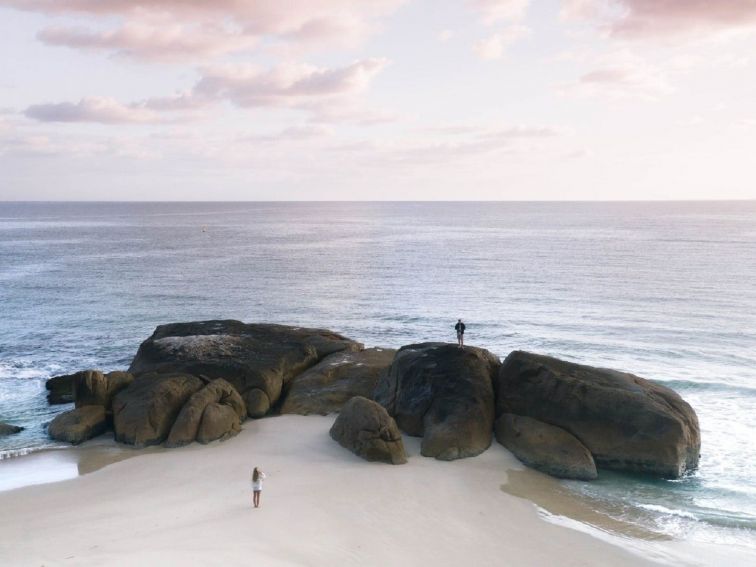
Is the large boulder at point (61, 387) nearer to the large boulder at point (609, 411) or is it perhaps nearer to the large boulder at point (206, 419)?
the large boulder at point (206, 419)

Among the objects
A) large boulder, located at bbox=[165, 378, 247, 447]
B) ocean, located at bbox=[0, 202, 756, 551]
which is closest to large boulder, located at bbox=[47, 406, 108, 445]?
ocean, located at bbox=[0, 202, 756, 551]

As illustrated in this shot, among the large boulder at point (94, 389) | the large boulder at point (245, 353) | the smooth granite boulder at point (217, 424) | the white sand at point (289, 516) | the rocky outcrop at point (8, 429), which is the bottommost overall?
the rocky outcrop at point (8, 429)

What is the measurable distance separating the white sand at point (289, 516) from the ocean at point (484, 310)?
3.96m

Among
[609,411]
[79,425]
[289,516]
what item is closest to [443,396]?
[609,411]

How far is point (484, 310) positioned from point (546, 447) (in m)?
33.8

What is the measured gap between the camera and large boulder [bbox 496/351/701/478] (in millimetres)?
23844

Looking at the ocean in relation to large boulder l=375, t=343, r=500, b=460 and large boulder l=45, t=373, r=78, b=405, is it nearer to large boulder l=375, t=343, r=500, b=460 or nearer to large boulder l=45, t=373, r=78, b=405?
large boulder l=45, t=373, r=78, b=405

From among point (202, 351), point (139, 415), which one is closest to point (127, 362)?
point (202, 351)

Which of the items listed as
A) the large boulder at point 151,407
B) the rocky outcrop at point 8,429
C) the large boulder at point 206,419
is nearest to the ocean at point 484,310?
the rocky outcrop at point 8,429

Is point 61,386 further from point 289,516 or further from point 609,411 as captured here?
point 609,411

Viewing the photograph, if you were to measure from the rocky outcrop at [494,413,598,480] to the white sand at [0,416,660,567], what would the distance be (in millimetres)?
575

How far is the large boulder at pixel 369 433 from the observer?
78.3 feet

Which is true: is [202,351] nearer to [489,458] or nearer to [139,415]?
[139,415]

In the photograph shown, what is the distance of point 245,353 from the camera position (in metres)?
31.6
